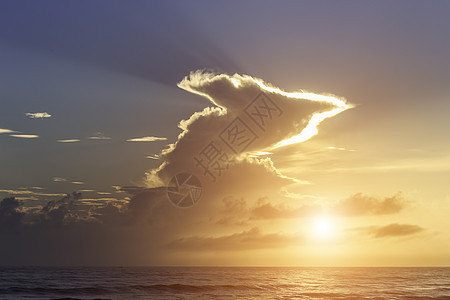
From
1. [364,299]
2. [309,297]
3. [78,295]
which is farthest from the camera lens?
[78,295]

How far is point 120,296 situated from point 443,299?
47.3 meters

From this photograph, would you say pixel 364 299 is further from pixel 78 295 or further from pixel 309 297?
pixel 78 295

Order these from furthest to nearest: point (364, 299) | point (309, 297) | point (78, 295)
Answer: point (78, 295) < point (309, 297) < point (364, 299)

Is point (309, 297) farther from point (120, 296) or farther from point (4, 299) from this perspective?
point (4, 299)

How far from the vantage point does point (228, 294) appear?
6544cm

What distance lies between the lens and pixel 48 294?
68125 mm

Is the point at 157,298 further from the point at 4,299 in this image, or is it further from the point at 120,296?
the point at 4,299

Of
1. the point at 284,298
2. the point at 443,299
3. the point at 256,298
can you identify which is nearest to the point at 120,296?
the point at 256,298

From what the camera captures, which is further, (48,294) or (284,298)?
(48,294)

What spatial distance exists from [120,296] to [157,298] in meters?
6.71

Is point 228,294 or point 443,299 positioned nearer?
point 443,299

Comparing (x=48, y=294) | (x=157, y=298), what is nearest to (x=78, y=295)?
(x=48, y=294)

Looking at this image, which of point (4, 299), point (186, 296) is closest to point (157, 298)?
point (186, 296)

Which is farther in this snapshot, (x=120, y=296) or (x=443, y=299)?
(x=120, y=296)
